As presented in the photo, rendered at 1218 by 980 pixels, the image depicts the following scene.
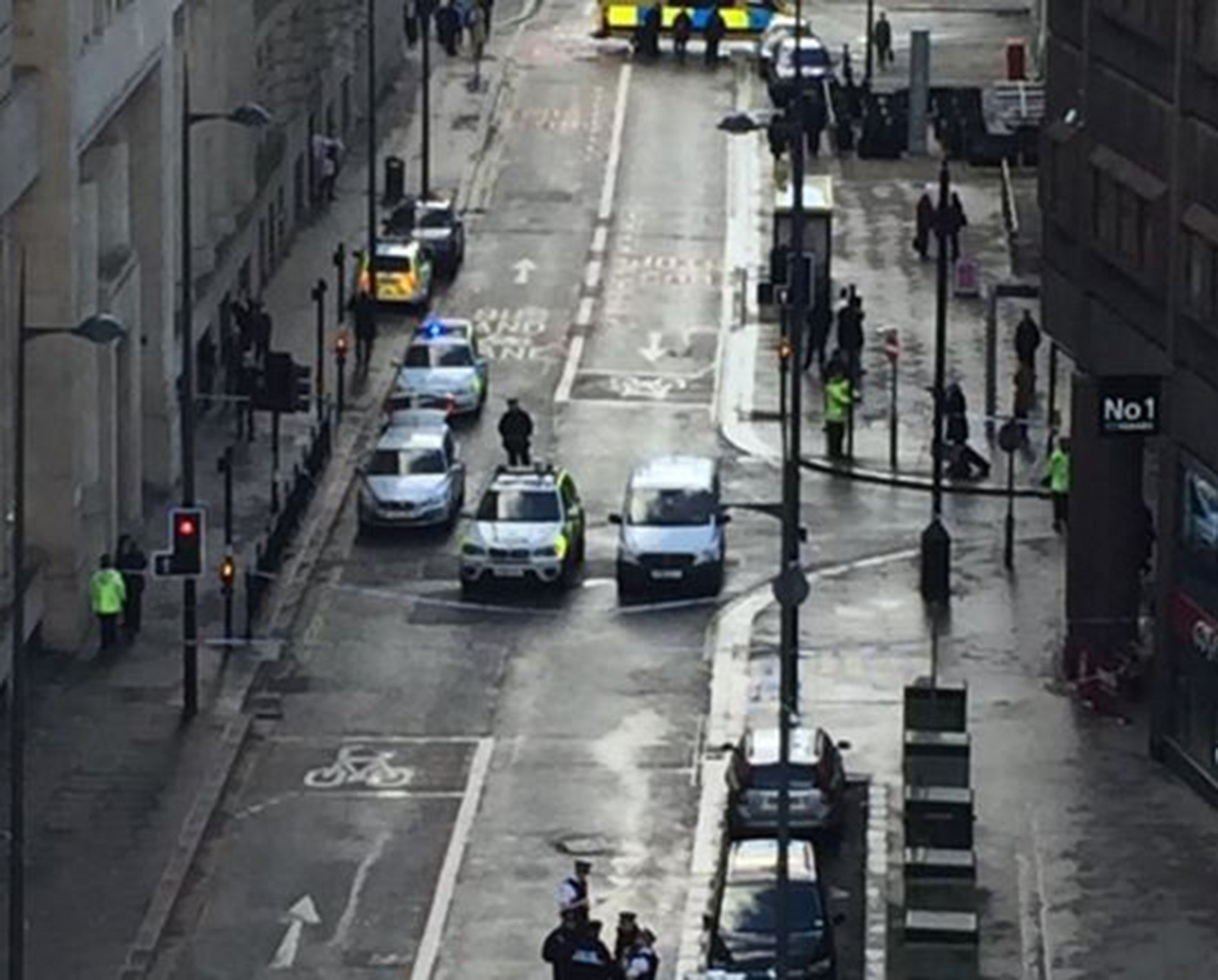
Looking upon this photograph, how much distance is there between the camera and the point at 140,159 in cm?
9656

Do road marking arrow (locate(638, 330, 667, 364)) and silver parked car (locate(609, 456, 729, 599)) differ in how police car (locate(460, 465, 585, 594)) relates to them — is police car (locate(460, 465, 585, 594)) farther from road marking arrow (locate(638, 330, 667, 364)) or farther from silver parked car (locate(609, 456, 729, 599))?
road marking arrow (locate(638, 330, 667, 364))

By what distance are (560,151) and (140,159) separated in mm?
37880

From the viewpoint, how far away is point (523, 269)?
12038cm

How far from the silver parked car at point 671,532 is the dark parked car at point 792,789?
12.4 m

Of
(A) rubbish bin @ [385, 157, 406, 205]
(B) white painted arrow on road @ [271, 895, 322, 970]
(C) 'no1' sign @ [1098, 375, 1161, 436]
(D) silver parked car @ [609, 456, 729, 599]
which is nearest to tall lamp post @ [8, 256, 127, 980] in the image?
(B) white painted arrow on road @ [271, 895, 322, 970]

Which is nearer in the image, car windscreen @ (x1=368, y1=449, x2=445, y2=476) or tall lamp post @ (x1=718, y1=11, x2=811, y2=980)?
tall lamp post @ (x1=718, y1=11, x2=811, y2=980)

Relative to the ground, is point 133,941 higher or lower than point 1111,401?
lower

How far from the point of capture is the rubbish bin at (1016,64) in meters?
138

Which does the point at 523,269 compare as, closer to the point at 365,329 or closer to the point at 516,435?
the point at 365,329

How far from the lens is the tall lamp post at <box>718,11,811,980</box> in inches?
2571

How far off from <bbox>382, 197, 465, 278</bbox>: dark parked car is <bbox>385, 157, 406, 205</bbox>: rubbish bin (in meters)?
5.18

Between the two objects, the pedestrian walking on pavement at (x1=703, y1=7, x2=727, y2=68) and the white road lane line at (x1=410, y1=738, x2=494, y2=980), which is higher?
the pedestrian walking on pavement at (x1=703, y1=7, x2=727, y2=68)

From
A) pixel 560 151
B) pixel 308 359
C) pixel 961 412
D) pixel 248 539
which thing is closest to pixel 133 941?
pixel 248 539

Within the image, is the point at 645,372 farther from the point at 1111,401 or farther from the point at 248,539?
the point at 1111,401
